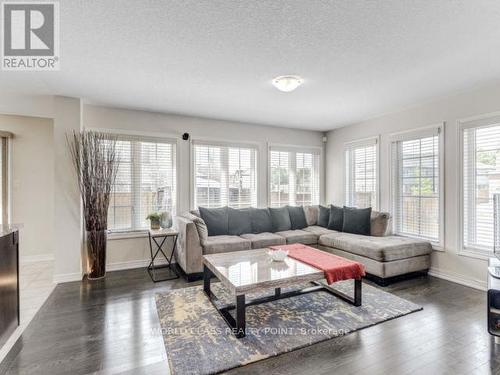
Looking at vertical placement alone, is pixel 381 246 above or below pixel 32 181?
below

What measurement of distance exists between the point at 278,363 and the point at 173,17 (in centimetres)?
264

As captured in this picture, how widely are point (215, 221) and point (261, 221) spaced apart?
85cm

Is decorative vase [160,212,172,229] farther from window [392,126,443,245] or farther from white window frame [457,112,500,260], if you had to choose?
white window frame [457,112,500,260]

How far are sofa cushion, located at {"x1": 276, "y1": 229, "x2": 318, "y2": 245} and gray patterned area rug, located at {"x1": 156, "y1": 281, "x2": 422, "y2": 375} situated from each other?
4.01 ft

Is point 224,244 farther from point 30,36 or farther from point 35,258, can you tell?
point 35,258

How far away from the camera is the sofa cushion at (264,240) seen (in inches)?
161

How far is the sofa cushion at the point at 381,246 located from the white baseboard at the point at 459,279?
30cm

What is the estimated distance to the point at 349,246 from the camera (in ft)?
13.0

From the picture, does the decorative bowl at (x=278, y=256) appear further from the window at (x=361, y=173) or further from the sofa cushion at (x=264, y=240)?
the window at (x=361, y=173)

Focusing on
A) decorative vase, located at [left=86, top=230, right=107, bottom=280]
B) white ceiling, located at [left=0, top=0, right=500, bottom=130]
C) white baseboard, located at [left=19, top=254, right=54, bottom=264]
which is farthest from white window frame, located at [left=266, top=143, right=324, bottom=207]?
white baseboard, located at [left=19, top=254, right=54, bottom=264]

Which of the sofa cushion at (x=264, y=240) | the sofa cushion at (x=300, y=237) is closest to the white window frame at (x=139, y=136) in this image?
the sofa cushion at (x=264, y=240)

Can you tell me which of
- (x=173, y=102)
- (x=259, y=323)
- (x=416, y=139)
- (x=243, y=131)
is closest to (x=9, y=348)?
(x=259, y=323)

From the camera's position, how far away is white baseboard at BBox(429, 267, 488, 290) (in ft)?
10.9

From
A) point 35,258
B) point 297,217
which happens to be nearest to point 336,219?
point 297,217
